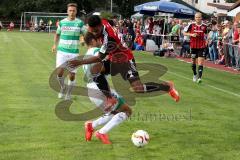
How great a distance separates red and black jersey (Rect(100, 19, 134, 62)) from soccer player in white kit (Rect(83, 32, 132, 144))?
0.17 meters

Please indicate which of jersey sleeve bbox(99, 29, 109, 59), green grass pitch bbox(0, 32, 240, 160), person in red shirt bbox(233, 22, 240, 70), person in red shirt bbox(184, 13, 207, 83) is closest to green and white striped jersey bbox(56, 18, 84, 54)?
green grass pitch bbox(0, 32, 240, 160)

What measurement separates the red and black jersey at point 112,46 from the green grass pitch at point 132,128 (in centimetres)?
126

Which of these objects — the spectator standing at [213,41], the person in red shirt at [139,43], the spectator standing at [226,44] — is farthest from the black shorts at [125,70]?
the person in red shirt at [139,43]

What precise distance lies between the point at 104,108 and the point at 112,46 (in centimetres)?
99

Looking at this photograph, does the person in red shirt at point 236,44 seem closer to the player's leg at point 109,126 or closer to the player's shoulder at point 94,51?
the player's shoulder at point 94,51

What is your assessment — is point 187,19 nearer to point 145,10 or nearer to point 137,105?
point 145,10

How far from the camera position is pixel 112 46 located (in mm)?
7984

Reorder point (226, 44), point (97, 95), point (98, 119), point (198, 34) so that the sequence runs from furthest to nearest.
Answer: point (226, 44)
point (198, 34)
point (97, 95)
point (98, 119)

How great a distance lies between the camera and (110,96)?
314 inches

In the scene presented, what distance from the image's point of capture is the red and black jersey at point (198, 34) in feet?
53.8

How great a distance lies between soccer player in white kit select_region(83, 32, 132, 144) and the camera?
25.3ft

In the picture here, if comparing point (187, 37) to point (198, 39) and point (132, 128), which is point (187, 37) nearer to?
point (198, 39)

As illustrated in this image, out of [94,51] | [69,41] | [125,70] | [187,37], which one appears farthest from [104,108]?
[187,37]

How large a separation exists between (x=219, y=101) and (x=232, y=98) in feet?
2.45
